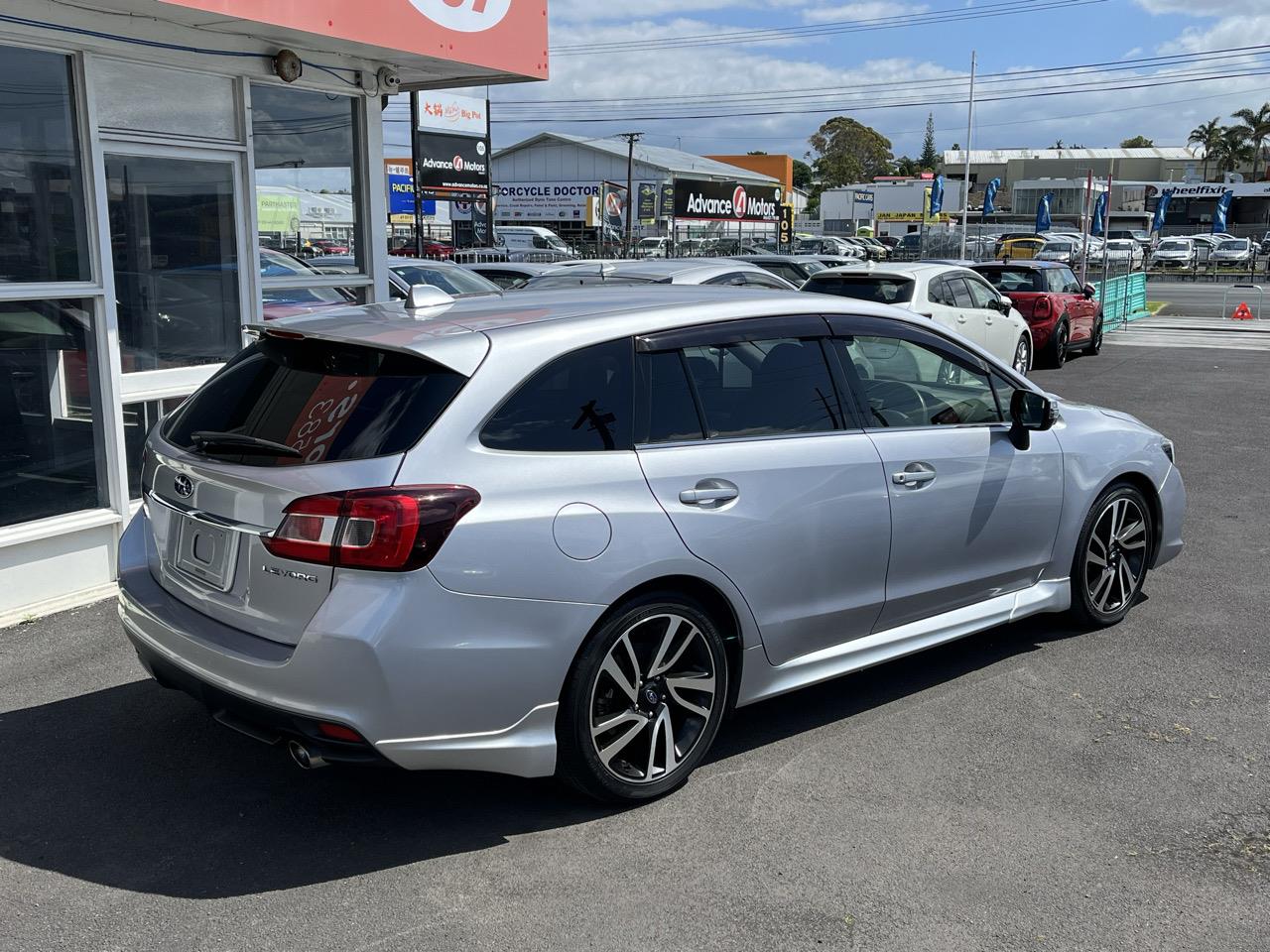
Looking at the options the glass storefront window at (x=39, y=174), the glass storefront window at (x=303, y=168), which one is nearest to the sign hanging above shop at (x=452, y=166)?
the glass storefront window at (x=303, y=168)

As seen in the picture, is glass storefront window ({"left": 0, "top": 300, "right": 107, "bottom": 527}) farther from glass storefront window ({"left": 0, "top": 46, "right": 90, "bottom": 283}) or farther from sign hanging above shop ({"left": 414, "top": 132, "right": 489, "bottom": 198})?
sign hanging above shop ({"left": 414, "top": 132, "right": 489, "bottom": 198})

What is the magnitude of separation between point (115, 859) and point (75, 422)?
3.45 m

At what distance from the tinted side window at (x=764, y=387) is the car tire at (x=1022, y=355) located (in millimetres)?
11762

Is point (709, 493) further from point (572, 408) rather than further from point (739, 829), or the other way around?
point (739, 829)

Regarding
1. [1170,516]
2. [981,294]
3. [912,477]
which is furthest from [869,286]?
[912,477]

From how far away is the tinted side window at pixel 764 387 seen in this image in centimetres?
412

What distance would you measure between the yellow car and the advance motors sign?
97.5ft

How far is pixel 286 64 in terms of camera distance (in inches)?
273

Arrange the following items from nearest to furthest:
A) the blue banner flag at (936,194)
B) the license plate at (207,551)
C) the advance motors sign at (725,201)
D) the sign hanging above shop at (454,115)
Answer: the license plate at (207,551)
the sign hanging above shop at (454,115)
the blue banner flag at (936,194)
the advance motors sign at (725,201)

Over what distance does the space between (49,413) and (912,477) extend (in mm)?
4632

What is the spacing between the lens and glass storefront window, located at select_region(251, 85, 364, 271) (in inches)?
288

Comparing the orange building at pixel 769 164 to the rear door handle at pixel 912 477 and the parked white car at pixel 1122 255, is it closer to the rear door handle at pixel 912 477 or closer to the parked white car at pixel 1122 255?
the parked white car at pixel 1122 255

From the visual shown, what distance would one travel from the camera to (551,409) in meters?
3.71

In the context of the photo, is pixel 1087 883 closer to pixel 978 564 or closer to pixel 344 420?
pixel 978 564
